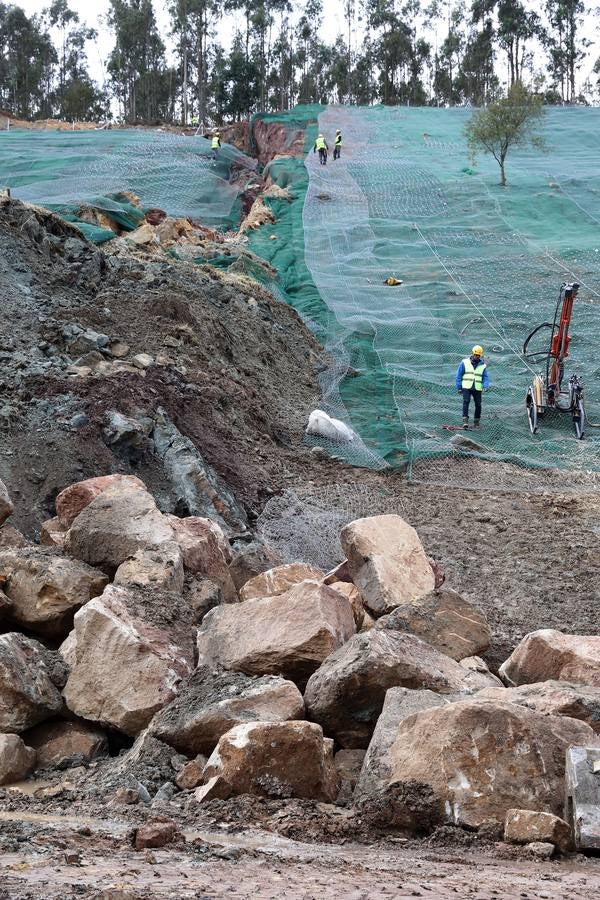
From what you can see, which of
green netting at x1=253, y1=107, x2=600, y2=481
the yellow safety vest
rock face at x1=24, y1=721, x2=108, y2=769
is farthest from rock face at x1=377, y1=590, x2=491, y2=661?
the yellow safety vest

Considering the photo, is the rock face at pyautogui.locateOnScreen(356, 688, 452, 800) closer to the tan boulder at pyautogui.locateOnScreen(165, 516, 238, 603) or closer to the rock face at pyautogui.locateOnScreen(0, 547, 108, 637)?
the rock face at pyautogui.locateOnScreen(0, 547, 108, 637)

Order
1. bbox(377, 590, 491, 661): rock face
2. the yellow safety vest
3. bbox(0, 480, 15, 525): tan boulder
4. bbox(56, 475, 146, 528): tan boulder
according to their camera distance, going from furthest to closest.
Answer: the yellow safety vest
bbox(56, 475, 146, 528): tan boulder
bbox(0, 480, 15, 525): tan boulder
bbox(377, 590, 491, 661): rock face

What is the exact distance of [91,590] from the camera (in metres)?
5.17

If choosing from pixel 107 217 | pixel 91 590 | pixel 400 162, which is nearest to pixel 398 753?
pixel 91 590

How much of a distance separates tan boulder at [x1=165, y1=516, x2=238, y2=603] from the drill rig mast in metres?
6.41

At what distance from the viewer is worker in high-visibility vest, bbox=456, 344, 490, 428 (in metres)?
11.7

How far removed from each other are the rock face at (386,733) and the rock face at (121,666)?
108cm

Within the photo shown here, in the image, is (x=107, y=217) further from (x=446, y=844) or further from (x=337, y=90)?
(x=337, y=90)

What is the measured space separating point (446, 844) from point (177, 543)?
275cm

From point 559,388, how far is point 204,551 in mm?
7138

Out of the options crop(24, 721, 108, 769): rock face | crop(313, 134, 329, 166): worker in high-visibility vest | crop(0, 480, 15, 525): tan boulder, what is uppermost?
crop(313, 134, 329, 166): worker in high-visibility vest

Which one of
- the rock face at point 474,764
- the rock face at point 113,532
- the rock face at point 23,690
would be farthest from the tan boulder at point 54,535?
the rock face at point 474,764

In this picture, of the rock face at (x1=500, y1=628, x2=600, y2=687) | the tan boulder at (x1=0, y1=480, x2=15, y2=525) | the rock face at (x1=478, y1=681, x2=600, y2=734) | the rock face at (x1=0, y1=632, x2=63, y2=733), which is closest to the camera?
the rock face at (x1=478, y1=681, x2=600, y2=734)

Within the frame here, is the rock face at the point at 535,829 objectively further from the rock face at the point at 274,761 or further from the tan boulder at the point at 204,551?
the tan boulder at the point at 204,551
